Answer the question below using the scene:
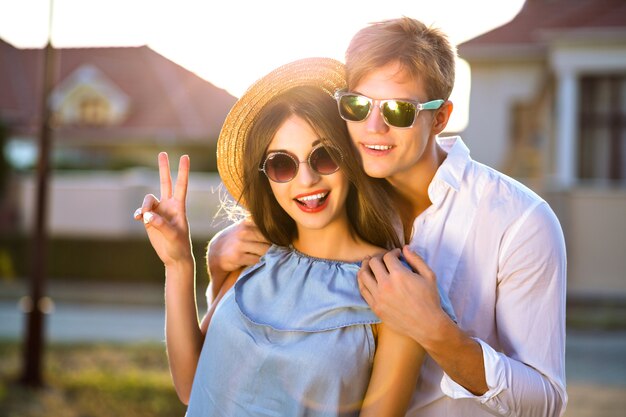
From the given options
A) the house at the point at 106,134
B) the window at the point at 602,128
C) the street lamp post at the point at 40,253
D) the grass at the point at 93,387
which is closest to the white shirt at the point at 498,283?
the grass at the point at 93,387

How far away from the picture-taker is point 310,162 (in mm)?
2678

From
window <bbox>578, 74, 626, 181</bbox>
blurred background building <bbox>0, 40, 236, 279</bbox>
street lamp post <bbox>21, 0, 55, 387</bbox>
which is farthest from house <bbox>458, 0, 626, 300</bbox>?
street lamp post <bbox>21, 0, 55, 387</bbox>

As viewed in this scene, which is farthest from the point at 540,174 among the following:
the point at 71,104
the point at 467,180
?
the point at 71,104

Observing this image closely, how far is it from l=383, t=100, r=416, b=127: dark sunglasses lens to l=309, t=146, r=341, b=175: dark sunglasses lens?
187 millimetres

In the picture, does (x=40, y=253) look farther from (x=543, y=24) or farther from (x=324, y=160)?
(x=543, y=24)

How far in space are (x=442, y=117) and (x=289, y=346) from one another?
0.87 m

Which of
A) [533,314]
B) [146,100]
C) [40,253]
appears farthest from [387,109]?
[146,100]

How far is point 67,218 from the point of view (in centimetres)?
1994

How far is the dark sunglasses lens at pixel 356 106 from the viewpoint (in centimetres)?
265

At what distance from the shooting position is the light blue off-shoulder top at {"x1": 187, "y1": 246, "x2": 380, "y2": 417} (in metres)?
2.52

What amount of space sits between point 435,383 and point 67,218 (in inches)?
716

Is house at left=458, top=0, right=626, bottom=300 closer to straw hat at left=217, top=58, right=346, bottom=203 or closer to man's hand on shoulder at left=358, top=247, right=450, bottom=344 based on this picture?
straw hat at left=217, top=58, right=346, bottom=203

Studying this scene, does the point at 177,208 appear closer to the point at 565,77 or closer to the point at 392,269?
the point at 392,269

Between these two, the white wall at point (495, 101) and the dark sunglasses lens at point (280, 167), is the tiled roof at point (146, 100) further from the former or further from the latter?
the dark sunglasses lens at point (280, 167)
